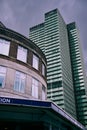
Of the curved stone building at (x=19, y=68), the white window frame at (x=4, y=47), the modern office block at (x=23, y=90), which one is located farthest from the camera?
the white window frame at (x=4, y=47)

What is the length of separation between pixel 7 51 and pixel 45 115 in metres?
8.61

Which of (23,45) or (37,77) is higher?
(23,45)

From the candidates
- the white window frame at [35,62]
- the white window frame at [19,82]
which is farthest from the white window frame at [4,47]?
the white window frame at [35,62]

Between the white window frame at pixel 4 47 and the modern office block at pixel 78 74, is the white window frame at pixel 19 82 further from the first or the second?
the modern office block at pixel 78 74

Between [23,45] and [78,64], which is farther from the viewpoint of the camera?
[78,64]

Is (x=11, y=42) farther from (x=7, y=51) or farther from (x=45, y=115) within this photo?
(x=45, y=115)

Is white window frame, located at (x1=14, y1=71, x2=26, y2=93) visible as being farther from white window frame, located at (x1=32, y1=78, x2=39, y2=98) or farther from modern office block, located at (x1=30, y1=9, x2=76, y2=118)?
modern office block, located at (x1=30, y1=9, x2=76, y2=118)

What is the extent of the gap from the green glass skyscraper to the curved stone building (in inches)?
2912

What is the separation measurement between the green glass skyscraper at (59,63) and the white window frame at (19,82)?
76418 millimetres

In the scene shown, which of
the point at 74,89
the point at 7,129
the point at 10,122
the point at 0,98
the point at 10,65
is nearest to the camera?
the point at 0,98

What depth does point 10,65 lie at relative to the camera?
1795cm

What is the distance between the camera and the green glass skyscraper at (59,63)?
99312mm

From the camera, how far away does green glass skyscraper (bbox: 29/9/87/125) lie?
326 ft


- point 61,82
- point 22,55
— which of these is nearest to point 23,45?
point 22,55
